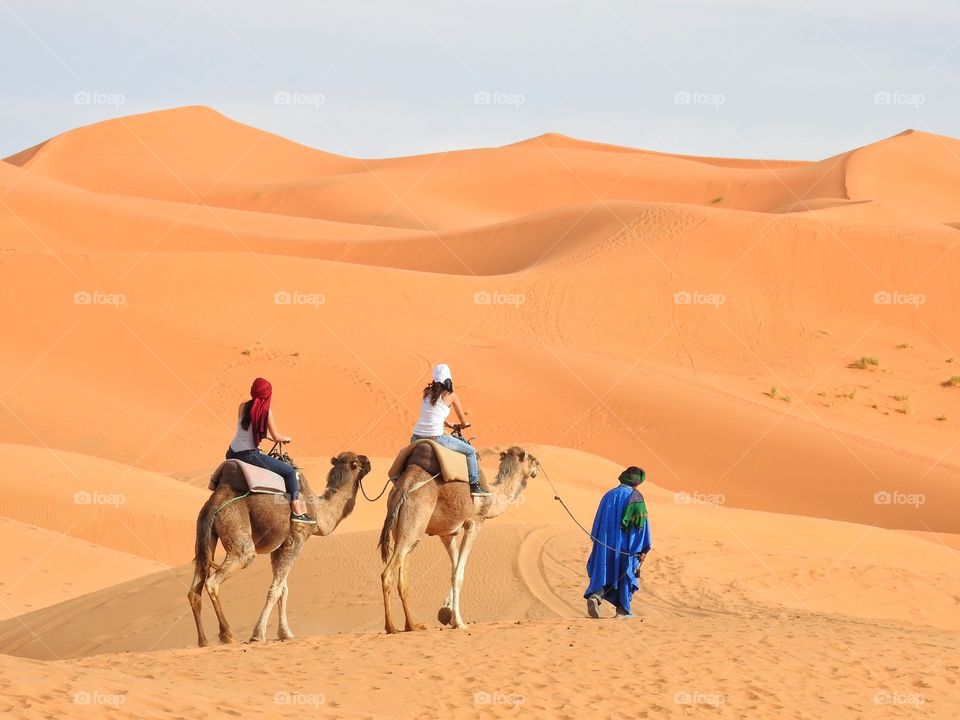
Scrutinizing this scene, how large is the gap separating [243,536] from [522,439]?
20.3 m

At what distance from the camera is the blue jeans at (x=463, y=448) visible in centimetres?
1244

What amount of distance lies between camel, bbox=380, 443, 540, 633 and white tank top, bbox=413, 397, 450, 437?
0.20 metres

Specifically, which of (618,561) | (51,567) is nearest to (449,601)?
(618,561)

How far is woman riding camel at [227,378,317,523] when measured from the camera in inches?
465

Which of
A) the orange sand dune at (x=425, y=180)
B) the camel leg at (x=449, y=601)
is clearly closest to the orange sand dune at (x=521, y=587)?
the camel leg at (x=449, y=601)

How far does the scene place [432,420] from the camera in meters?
12.5

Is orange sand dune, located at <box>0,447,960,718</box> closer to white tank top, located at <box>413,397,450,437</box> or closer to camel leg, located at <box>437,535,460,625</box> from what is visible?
camel leg, located at <box>437,535,460,625</box>

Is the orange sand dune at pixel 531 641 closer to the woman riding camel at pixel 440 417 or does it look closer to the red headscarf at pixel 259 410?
the woman riding camel at pixel 440 417

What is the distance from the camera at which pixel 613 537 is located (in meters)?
14.0

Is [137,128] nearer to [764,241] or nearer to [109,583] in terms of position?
[764,241]

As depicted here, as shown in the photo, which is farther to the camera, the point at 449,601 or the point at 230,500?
the point at 449,601

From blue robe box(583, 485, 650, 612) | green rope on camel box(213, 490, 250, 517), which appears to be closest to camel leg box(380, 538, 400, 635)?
green rope on camel box(213, 490, 250, 517)

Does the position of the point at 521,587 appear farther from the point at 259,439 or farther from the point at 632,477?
the point at 259,439

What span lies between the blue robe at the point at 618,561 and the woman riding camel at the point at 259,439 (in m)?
3.50
